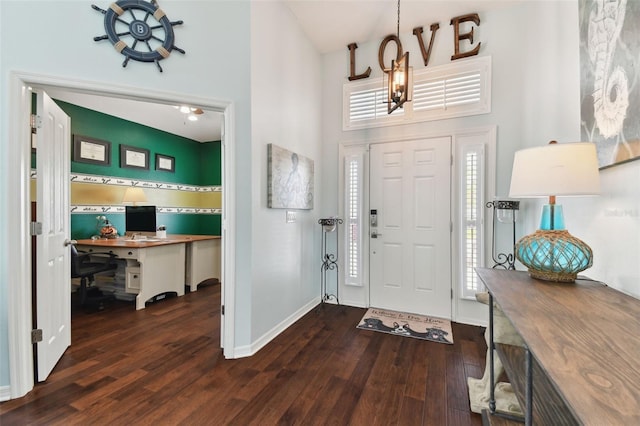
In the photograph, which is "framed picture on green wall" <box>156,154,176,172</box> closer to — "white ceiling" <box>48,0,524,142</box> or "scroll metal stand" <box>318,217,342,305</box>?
"white ceiling" <box>48,0,524,142</box>

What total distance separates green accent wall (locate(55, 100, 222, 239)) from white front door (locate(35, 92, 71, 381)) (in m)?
2.04

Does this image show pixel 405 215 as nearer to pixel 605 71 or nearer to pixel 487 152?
pixel 487 152

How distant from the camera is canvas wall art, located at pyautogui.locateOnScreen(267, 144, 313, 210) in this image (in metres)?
2.60

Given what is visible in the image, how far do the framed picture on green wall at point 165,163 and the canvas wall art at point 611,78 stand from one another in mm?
5707

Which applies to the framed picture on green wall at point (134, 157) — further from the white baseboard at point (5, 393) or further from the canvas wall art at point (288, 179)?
the white baseboard at point (5, 393)

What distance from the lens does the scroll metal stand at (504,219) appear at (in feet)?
8.49

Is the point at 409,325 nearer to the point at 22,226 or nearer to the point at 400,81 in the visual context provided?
the point at 400,81

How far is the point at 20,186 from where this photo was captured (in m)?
1.76

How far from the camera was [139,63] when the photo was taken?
80.4 inches

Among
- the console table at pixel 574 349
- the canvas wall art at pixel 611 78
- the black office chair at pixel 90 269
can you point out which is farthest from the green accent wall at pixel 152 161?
the canvas wall art at pixel 611 78

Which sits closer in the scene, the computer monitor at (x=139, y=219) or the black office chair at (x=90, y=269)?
the black office chair at (x=90, y=269)

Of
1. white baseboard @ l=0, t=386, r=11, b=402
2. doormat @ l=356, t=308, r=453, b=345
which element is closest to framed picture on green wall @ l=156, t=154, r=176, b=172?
white baseboard @ l=0, t=386, r=11, b=402

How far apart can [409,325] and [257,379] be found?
1682mm

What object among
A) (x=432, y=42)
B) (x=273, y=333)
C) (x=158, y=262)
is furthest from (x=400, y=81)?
(x=158, y=262)
